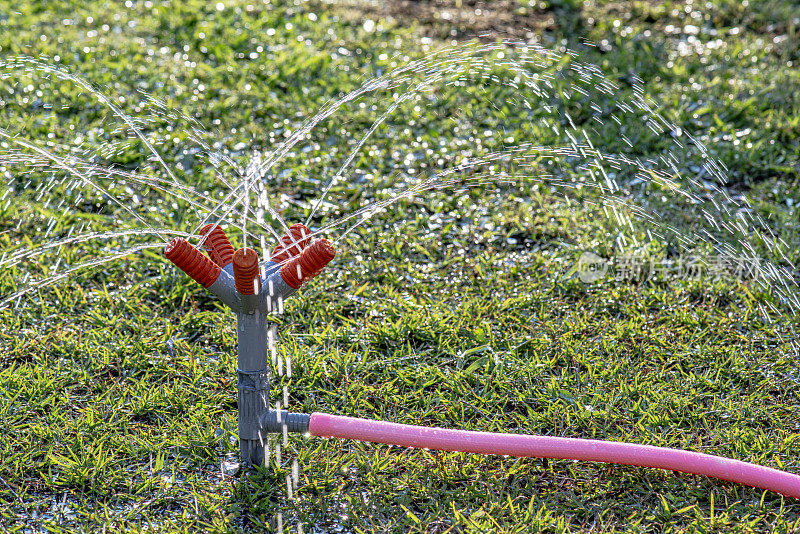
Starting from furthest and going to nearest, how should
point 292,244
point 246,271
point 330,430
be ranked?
1. point 330,430
2. point 292,244
3. point 246,271

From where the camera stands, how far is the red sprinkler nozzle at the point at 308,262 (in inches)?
82.3

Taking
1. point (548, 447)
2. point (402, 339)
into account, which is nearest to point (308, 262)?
point (548, 447)

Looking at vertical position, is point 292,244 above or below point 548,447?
above

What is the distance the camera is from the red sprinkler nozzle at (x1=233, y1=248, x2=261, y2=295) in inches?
80.4

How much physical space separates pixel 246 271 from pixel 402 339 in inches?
Answer: 39.7

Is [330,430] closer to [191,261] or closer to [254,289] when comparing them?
[254,289]

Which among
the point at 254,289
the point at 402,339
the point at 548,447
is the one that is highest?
the point at 254,289

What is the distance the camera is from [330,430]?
2359 millimetres

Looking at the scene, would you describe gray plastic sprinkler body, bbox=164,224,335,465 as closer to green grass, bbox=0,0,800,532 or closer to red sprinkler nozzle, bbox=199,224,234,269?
red sprinkler nozzle, bbox=199,224,234,269

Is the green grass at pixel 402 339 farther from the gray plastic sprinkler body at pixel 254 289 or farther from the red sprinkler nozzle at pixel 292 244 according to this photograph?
the red sprinkler nozzle at pixel 292 244

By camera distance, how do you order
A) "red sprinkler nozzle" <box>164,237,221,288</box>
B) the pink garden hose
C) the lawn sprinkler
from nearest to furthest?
"red sprinkler nozzle" <box>164,237,221,288</box>, the lawn sprinkler, the pink garden hose

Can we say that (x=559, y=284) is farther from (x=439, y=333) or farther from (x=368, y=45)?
(x=368, y=45)

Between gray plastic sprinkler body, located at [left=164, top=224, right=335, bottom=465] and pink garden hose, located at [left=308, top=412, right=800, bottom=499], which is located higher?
gray plastic sprinkler body, located at [left=164, top=224, right=335, bottom=465]

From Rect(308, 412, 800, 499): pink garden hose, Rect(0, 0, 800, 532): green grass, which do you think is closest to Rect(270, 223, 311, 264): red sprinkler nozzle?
Rect(308, 412, 800, 499): pink garden hose
